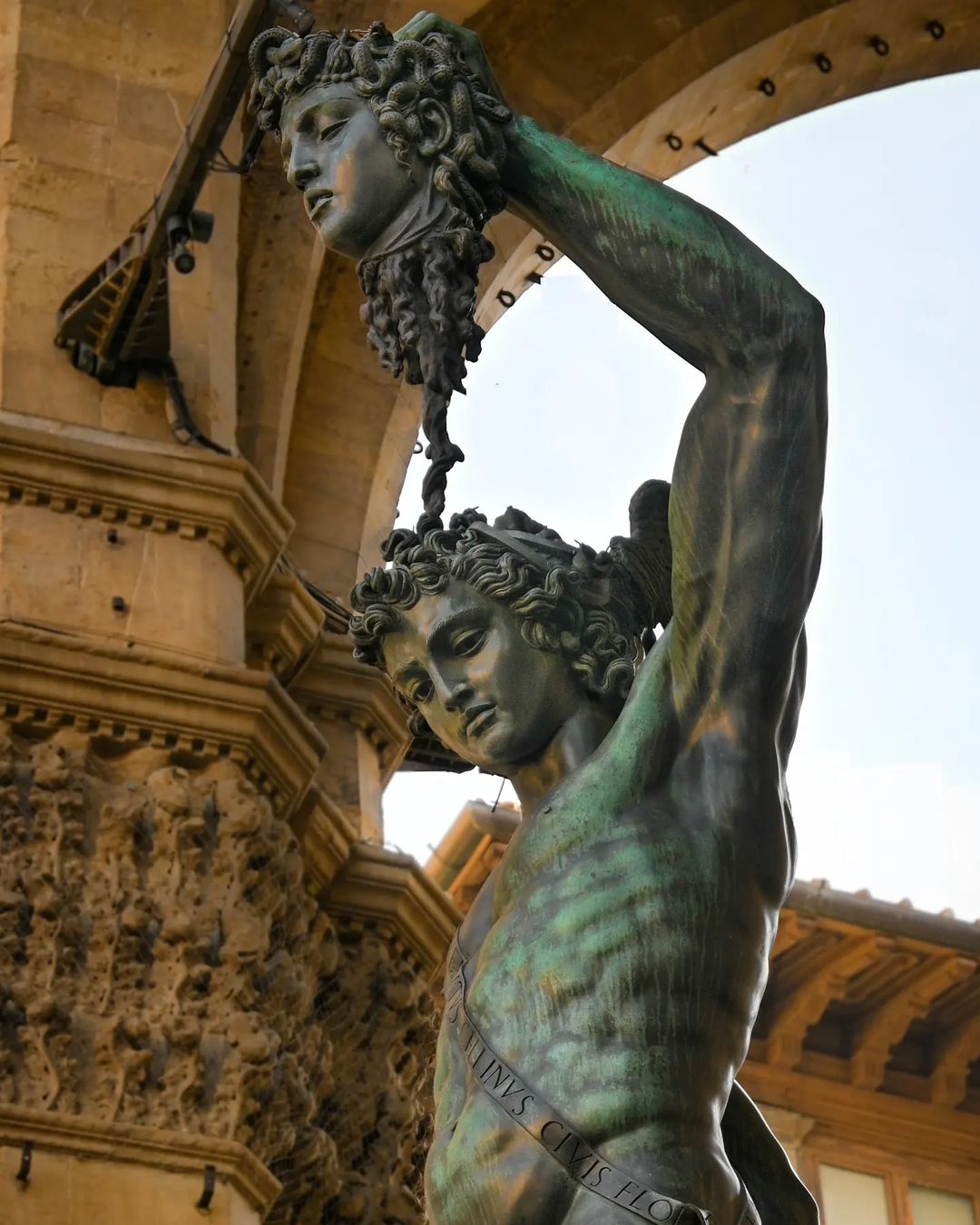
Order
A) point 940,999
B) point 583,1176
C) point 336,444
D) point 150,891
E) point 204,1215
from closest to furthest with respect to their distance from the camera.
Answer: point 583,1176 < point 204,1215 < point 150,891 < point 336,444 < point 940,999

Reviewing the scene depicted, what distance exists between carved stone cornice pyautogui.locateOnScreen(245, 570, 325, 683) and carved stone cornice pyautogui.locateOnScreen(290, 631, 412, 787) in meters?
0.29

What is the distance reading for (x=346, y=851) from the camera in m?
9.37

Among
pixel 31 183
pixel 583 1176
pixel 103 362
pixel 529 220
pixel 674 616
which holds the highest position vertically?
pixel 31 183

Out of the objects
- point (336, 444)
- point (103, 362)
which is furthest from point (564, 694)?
point (336, 444)

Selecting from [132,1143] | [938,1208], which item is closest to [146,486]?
[132,1143]

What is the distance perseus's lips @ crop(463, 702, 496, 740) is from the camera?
379cm

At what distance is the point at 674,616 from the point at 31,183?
6326 mm

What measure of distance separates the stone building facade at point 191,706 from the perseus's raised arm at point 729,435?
13.7 feet

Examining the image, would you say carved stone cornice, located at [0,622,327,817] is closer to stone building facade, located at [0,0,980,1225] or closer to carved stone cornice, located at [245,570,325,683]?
stone building facade, located at [0,0,980,1225]

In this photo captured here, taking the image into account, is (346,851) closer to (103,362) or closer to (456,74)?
(103,362)

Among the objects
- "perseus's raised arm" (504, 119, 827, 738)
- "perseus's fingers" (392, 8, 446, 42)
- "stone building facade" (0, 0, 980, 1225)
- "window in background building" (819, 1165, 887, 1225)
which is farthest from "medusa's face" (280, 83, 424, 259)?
"window in background building" (819, 1165, 887, 1225)

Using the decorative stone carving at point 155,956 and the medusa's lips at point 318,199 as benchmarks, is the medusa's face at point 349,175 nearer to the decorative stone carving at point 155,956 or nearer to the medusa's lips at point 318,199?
the medusa's lips at point 318,199

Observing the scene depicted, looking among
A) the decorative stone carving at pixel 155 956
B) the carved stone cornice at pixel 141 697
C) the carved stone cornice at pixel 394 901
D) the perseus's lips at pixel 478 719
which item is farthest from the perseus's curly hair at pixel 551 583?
the carved stone cornice at pixel 394 901

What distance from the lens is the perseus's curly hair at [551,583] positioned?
12.6 feet
